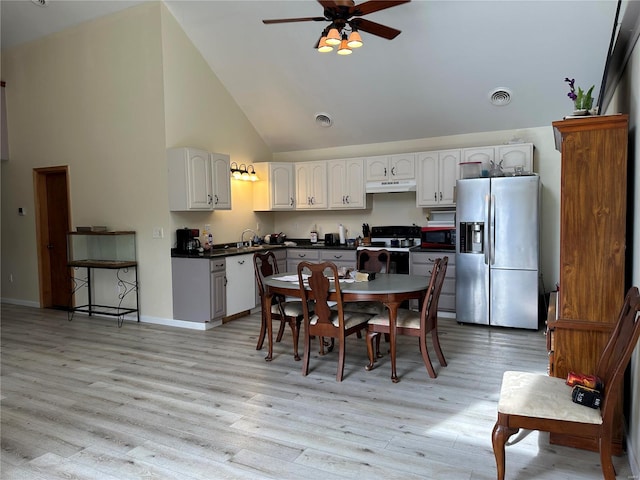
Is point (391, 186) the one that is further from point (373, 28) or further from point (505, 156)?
point (373, 28)

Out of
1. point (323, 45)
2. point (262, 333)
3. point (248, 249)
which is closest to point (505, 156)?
point (323, 45)

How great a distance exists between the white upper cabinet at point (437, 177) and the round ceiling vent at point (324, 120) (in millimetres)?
1342

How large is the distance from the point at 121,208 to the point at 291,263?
2.42 metres

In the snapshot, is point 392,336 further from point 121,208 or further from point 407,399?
point 121,208

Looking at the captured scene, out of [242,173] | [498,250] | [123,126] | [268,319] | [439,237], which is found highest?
[123,126]

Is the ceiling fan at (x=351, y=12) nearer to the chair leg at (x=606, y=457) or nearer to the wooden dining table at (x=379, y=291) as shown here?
the wooden dining table at (x=379, y=291)

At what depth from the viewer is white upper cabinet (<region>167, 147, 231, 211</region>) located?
17.3ft

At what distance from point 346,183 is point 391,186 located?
713mm

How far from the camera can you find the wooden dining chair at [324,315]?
3.51 m

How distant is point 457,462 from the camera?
7.93 ft

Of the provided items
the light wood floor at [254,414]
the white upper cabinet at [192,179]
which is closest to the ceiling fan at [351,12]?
the white upper cabinet at [192,179]

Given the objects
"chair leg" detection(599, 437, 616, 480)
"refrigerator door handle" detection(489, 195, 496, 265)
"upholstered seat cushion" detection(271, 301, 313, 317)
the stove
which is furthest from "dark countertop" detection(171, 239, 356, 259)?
"chair leg" detection(599, 437, 616, 480)

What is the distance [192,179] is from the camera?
17.5 ft

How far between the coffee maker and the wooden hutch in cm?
409
